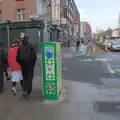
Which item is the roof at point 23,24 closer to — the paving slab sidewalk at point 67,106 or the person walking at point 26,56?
the paving slab sidewalk at point 67,106

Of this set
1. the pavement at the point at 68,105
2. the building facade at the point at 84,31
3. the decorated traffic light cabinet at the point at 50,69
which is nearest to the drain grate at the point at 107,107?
the pavement at the point at 68,105

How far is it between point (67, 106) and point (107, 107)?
957mm

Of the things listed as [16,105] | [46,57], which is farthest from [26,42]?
[16,105]

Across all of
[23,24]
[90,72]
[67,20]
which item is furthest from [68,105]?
[67,20]

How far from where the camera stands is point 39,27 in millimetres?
27219

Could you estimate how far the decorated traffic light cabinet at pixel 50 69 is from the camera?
6406mm

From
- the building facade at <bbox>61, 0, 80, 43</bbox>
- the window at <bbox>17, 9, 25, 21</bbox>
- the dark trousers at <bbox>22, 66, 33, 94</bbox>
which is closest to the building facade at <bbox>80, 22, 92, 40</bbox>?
the building facade at <bbox>61, 0, 80, 43</bbox>

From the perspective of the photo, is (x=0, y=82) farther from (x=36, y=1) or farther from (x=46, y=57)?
(x=36, y=1)

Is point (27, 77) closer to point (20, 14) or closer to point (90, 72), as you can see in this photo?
point (90, 72)

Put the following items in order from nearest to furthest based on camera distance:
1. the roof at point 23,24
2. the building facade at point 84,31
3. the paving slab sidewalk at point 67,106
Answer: the paving slab sidewalk at point 67,106, the roof at point 23,24, the building facade at point 84,31

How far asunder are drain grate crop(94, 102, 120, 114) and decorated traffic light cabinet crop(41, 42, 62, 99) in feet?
3.82

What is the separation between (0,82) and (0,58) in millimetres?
736

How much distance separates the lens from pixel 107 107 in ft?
19.7

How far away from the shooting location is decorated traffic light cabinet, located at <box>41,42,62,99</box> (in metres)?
6.41
